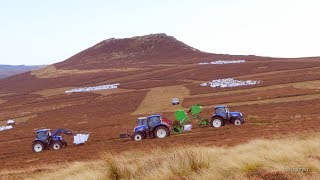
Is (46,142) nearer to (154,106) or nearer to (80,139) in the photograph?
(80,139)

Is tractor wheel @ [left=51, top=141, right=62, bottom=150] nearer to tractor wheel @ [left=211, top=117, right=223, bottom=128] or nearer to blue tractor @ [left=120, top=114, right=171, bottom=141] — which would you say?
blue tractor @ [left=120, top=114, right=171, bottom=141]

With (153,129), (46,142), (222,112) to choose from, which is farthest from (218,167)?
(46,142)

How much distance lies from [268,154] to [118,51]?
14850cm

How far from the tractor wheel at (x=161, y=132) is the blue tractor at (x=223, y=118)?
402 centimetres

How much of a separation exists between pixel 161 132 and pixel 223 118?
495 cm

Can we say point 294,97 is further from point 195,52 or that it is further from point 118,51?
point 118,51

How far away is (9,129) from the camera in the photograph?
151 feet

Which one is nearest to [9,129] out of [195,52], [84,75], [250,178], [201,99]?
[201,99]

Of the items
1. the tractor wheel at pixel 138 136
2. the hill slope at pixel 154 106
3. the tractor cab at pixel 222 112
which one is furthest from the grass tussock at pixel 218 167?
the tractor cab at pixel 222 112

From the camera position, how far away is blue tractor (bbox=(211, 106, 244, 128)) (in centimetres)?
2900

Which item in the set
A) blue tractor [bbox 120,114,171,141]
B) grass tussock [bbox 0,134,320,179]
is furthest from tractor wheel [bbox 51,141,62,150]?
grass tussock [bbox 0,134,320,179]

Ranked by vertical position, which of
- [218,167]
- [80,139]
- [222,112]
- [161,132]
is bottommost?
[80,139]

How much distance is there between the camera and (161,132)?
26.8 m

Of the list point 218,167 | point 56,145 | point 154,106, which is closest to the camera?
point 218,167
